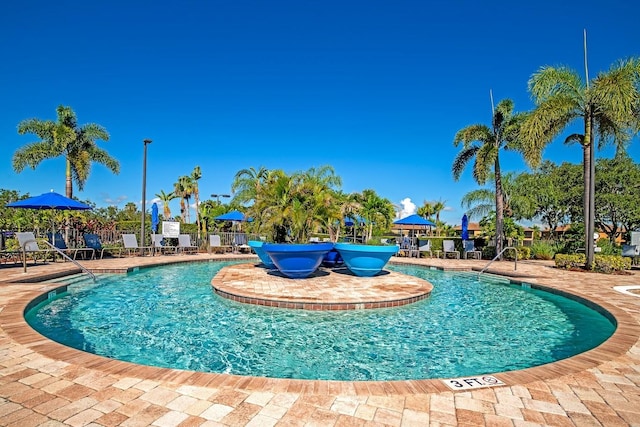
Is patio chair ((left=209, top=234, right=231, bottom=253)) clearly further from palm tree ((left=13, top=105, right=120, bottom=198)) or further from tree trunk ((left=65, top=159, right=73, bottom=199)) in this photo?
tree trunk ((left=65, top=159, right=73, bottom=199))

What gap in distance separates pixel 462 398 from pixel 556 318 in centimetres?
472

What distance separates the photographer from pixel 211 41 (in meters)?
16.2

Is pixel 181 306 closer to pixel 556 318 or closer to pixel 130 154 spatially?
pixel 556 318

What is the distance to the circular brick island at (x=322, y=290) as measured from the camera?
6309mm

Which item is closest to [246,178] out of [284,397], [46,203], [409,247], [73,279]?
[409,247]

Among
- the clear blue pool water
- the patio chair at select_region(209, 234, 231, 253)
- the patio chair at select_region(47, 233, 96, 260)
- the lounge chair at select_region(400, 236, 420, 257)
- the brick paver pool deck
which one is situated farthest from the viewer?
the patio chair at select_region(209, 234, 231, 253)

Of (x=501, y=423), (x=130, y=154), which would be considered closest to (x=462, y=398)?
(x=501, y=423)

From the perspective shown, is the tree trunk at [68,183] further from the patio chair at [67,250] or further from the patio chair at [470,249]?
the patio chair at [470,249]

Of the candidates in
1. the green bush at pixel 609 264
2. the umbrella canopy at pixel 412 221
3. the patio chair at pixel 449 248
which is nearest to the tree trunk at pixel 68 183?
the umbrella canopy at pixel 412 221

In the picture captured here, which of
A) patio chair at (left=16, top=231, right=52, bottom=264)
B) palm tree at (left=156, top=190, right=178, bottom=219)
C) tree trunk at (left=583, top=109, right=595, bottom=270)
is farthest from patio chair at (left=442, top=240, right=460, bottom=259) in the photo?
palm tree at (left=156, top=190, right=178, bottom=219)

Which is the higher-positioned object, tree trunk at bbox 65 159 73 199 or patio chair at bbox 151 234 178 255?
tree trunk at bbox 65 159 73 199

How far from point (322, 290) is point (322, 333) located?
2142 millimetres

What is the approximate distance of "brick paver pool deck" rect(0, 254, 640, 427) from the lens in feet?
7.59

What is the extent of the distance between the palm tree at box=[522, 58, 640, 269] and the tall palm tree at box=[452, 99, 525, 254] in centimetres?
281
